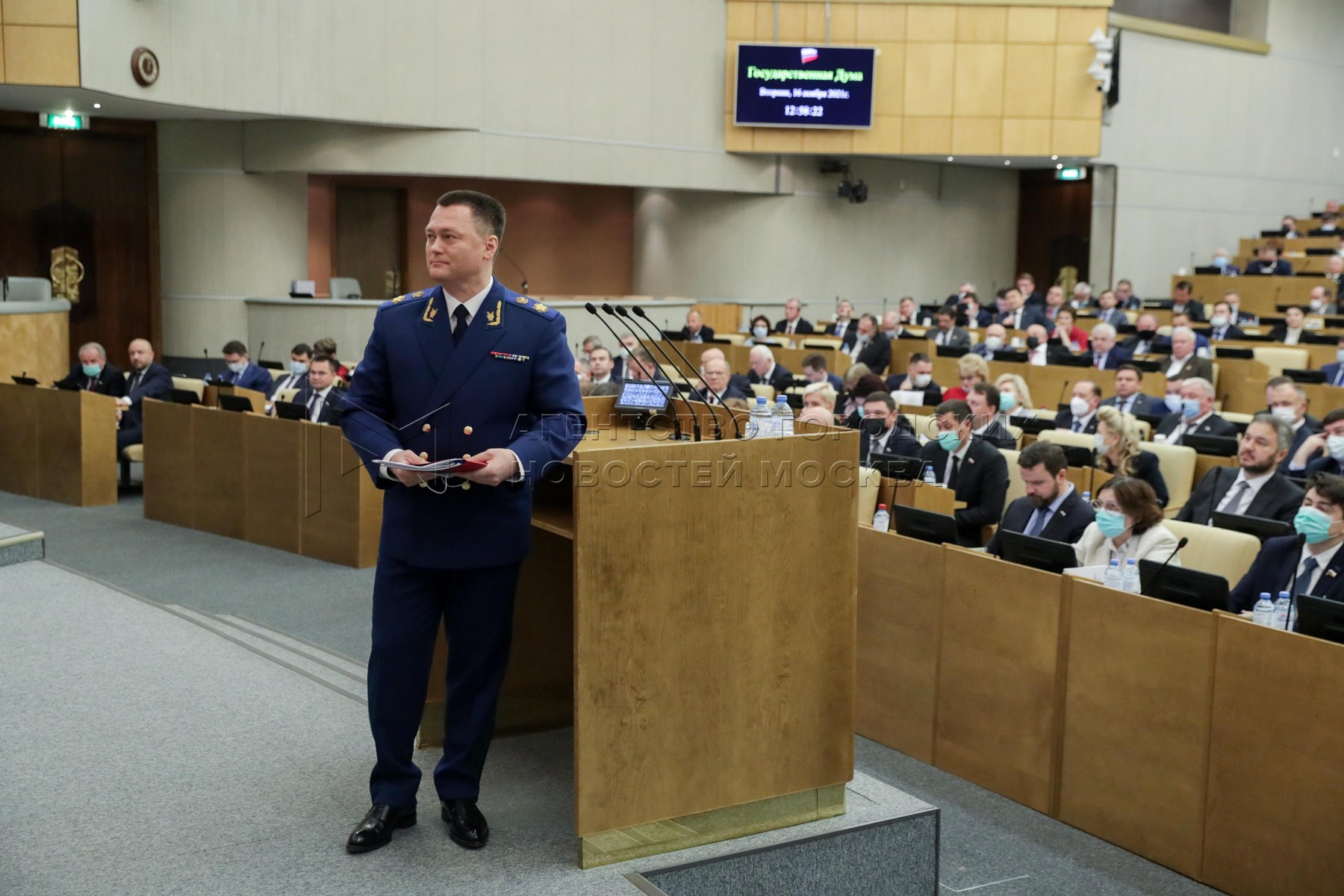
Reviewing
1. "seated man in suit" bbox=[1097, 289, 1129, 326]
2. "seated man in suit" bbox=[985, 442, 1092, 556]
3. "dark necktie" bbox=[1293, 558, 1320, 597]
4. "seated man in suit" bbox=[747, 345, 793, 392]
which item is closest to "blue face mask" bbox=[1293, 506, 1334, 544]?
"dark necktie" bbox=[1293, 558, 1320, 597]

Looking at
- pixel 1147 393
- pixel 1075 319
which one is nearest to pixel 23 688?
pixel 1147 393

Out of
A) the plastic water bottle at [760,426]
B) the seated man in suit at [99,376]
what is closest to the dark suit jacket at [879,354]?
the seated man in suit at [99,376]

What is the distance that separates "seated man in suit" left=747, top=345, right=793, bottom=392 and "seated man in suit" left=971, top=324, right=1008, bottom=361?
2076 mm

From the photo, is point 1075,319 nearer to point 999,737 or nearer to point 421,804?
point 999,737

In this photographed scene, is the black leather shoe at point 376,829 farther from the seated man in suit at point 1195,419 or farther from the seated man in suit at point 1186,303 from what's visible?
the seated man in suit at point 1186,303

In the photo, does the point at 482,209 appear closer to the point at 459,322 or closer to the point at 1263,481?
the point at 459,322

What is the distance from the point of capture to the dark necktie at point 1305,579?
173 inches

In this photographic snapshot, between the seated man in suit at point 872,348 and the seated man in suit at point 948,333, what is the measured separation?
533 millimetres

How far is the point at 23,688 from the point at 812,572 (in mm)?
2411

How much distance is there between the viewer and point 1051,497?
5.38 metres

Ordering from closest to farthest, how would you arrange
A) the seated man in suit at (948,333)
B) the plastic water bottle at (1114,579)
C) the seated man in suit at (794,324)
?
the plastic water bottle at (1114,579), the seated man in suit at (948,333), the seated man in suit at (794,324)

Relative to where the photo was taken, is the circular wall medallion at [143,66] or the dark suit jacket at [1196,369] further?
the circular wall medallion at [143,66]

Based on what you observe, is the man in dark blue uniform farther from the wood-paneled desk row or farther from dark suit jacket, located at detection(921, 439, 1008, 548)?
dark suit jacket, located at detection(921, 439, 1008, 548)

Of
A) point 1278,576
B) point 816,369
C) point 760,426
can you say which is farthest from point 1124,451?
point 760,426
